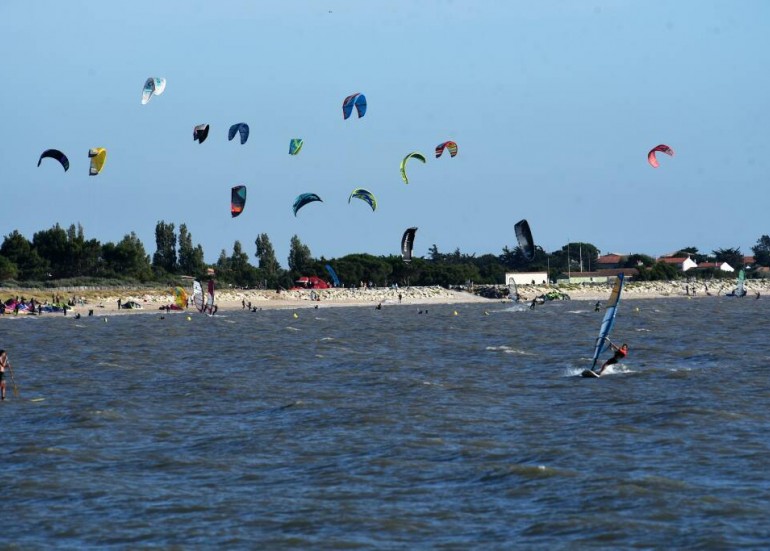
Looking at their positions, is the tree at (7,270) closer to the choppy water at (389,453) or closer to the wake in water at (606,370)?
the choppy water at (389,453)

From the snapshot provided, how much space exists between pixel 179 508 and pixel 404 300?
8090cm

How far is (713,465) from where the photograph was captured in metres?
14.9

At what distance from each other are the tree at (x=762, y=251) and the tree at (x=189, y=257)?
327ft

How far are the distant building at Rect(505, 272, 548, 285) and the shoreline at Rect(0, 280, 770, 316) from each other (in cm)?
730

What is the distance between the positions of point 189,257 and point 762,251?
110697 mm

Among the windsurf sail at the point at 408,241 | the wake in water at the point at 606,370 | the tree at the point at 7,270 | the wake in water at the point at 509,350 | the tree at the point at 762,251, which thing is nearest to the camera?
the wake in water at the point at 606,370

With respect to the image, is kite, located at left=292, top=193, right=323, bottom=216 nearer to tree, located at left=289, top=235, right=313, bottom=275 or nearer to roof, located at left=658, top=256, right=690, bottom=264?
tree, located at left=289, top=235, right=313, bottom=275

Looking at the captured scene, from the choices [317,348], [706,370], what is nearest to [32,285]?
[317,348]

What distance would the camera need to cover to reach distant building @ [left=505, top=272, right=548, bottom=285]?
126 m

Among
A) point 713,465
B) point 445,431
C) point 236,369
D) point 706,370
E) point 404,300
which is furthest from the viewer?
point 404,300

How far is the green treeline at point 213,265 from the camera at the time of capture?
93.1 m

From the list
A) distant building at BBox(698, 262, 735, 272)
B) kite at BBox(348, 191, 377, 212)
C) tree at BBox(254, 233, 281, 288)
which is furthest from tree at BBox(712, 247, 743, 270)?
kite at BBox(348, 191, 377, 212)

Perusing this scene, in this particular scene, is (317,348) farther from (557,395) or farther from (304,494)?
(304,494)

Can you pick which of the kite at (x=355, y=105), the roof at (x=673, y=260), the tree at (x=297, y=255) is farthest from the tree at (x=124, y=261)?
the roof at (x=673, y=260)
